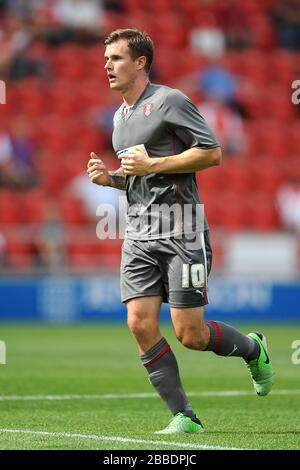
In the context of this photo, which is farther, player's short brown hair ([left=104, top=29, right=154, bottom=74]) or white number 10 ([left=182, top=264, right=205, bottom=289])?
player's short brown hair ([left=104, top=29, right=154, bottom=74])

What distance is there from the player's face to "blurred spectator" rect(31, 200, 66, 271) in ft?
36.2

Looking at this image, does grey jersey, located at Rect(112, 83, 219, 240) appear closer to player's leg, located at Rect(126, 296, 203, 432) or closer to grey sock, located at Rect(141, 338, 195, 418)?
player's leg, located at Rect(126, 296, 203, 432)

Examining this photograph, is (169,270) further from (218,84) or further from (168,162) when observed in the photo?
(218,84)

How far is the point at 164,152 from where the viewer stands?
22.3ft

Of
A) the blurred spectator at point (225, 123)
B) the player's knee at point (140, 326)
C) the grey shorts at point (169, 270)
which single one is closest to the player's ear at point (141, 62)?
the grey shorts at point (169, 270)

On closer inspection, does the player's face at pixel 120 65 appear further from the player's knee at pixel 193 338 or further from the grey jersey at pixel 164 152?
the player's knee at pixel 193 338

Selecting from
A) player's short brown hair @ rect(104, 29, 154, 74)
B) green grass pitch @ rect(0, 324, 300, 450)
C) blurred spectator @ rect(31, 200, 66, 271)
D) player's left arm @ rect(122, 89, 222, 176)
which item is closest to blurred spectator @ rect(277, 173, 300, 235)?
blurred spectator @ rect(31, 200, 66, 271)

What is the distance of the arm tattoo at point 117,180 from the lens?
23.0 feet

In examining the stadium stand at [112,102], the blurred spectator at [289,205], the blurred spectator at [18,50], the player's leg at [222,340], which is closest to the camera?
the player's leg at [222,340]

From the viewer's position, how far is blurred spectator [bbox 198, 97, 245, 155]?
811 inches

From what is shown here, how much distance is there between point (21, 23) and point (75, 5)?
143cm

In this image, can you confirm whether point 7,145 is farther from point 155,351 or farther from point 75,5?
point 155,351

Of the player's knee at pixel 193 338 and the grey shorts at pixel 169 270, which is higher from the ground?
the grey shorts at pixel 169 270

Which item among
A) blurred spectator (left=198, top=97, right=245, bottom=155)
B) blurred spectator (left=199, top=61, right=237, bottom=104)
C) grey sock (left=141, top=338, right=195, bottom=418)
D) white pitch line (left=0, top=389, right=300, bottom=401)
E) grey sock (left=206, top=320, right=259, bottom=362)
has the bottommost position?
white pitch line (left=0, top=389, right=300, bottom=401)
